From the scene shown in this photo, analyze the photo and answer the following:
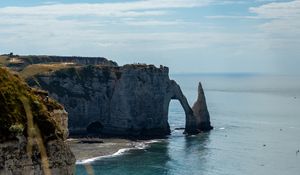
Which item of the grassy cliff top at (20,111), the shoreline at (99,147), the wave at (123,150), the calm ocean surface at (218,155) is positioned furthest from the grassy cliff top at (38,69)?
the grassy cliff top at (20,111)

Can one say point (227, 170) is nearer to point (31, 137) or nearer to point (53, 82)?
point (53, 82)

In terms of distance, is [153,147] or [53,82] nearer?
[153,147]

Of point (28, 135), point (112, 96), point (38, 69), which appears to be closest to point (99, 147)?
point (112, 96)

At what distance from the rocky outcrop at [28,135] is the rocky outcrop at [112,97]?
103 meters

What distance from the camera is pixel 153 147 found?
11344cm

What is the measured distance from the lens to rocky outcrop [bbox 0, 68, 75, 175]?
20.5 metres

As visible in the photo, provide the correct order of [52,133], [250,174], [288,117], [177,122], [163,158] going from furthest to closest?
[288,117], [177,122], [163,158], [250,174], [52,133]

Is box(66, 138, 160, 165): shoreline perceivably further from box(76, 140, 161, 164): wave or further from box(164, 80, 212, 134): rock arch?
box(164, 80, 212, 134): rock arch

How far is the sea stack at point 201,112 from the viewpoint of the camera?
140m

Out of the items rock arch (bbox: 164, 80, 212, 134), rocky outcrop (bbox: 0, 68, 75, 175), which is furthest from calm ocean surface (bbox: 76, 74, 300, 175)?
rocky outcrop (bbox: 0, 68, 75, 175)

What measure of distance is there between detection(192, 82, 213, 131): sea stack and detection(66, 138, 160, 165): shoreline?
70.6ft

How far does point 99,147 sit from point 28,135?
9028 cm

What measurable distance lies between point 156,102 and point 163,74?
8056 mm

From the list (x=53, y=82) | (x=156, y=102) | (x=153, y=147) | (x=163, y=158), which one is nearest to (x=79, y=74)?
(x=53, y=82)
